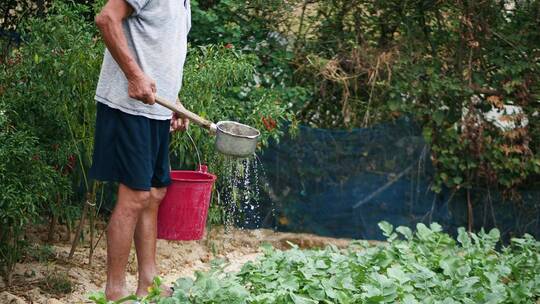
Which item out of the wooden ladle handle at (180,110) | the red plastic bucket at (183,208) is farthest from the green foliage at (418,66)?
the wooden ladle handle at (180,110)

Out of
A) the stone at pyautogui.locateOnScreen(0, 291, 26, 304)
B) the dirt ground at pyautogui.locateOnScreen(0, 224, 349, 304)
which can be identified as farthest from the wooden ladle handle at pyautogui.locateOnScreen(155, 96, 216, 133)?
the stone at pyautogui.locateOnScreen(0, 291, 26, 304)

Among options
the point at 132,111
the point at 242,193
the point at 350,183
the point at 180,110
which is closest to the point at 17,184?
the point at 132,111

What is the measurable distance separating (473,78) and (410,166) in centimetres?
81

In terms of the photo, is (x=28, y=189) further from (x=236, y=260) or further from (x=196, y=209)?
(x=236, y=260)

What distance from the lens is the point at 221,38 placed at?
23.5 feet

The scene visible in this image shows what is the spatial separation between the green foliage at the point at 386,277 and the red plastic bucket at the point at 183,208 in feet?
1.33

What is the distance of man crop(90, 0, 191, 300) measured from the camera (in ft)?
14.7

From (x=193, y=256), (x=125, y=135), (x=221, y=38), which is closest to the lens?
(x=125, y=135)

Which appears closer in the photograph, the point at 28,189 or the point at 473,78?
the point at 28,189

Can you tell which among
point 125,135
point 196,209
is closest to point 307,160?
point 196,209

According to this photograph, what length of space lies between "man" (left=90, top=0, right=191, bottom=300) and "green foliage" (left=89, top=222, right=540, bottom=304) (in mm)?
501

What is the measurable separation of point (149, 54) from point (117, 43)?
0.69ft

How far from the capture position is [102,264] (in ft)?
18.9

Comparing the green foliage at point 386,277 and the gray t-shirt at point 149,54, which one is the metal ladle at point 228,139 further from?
the green foliage at point 386,277
